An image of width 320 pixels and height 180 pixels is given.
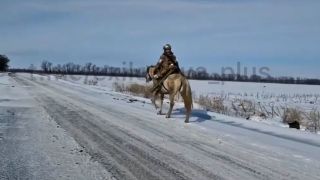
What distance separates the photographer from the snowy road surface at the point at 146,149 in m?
7.04

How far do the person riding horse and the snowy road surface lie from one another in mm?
1861

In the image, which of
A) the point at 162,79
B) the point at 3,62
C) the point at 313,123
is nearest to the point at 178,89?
the point at 162,79

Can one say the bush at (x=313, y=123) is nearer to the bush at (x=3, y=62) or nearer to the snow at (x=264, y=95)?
the snow at (x=264, y=95)

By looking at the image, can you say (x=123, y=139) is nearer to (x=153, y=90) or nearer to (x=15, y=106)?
(x=153, y=90)

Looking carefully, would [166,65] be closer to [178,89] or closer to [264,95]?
[178,89]

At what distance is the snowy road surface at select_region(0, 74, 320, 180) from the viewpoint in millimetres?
7039

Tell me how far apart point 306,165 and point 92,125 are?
5.86m

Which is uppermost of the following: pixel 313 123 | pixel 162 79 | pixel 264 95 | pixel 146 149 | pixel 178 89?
pixel 162 79

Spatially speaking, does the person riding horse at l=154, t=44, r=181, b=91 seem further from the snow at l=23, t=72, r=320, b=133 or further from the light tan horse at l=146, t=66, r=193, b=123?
the snow at l=23, t=72, r=320, b=133

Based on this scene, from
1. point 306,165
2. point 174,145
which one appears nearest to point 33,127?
point 174,145

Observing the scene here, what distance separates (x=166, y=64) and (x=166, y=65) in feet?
0.12

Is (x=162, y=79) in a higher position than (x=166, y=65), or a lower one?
lower

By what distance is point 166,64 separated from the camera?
1588 centimetres

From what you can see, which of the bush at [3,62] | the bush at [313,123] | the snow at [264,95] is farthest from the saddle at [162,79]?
the bush at [3,62]
